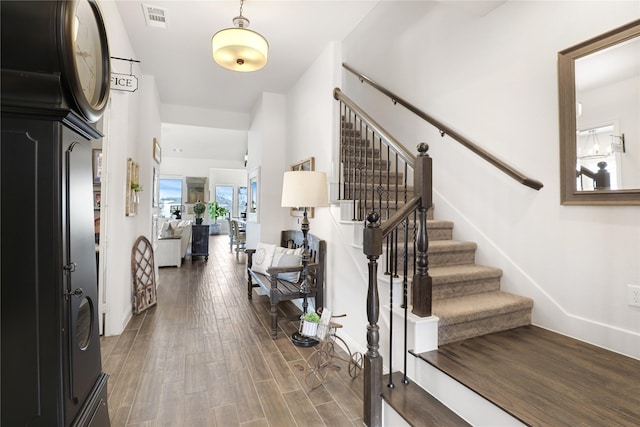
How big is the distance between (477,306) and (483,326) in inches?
5.6

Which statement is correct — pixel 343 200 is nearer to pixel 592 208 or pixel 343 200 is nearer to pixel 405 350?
pixel 405 350

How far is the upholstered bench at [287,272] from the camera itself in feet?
10.9

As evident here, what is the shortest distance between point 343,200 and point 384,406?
1.78m

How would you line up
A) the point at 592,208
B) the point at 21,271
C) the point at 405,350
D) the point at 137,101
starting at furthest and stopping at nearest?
the point at 137,101 → the point at 592,208 → the point at 405,350 → the point at 21,271

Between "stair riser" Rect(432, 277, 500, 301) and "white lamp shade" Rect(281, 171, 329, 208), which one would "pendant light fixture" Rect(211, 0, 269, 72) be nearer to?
"white lamp shade" Rect(281, 171, 329, 208)

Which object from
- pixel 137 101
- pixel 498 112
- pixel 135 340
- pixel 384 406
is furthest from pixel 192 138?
pixel 384 406

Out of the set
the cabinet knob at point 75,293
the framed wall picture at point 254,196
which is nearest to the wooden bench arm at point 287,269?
the framed wall picture at point 254,196

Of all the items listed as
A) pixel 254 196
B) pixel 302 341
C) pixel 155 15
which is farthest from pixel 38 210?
pixel 254 196

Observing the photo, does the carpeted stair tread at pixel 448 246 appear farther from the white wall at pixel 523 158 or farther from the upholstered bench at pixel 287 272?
the upholstered bench at pixel 287 272

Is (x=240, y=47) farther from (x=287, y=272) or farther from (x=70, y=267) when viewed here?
(x=70, y=267)

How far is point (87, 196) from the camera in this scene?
47.6 inches

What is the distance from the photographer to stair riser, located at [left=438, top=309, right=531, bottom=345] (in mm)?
2133

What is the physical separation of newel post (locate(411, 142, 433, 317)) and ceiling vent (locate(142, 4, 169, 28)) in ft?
9.24

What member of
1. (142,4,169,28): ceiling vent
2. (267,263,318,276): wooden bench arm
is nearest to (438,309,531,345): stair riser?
(267,263,318,276): wooden bench arm
